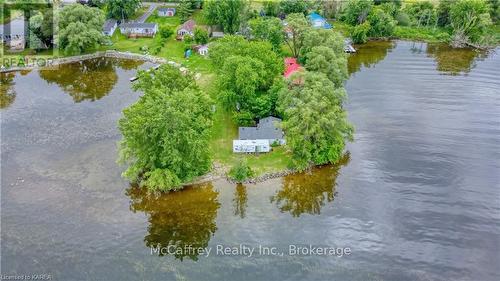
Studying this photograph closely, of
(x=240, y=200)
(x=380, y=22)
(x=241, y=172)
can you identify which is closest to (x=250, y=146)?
(x=241, y=172)

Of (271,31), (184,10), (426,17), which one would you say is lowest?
(271,31)

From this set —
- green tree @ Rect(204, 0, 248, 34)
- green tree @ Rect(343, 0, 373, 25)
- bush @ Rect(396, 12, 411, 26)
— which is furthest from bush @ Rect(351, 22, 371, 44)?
green tree @ Rect(204, 0, 248, 34)

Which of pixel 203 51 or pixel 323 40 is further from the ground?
pixel 323 40

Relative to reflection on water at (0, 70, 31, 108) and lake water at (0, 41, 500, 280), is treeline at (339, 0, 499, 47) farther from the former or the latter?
reflection on water at (0, 70, 31, 108)

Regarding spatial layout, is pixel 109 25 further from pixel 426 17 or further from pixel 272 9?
pixel 426 17

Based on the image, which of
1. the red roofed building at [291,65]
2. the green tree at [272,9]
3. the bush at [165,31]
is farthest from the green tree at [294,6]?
the bush at [165,31]

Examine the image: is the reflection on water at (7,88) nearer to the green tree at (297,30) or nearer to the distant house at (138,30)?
the distant house at (138,30)

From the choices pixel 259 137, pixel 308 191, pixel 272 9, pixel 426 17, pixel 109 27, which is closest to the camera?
pixel 308 191
